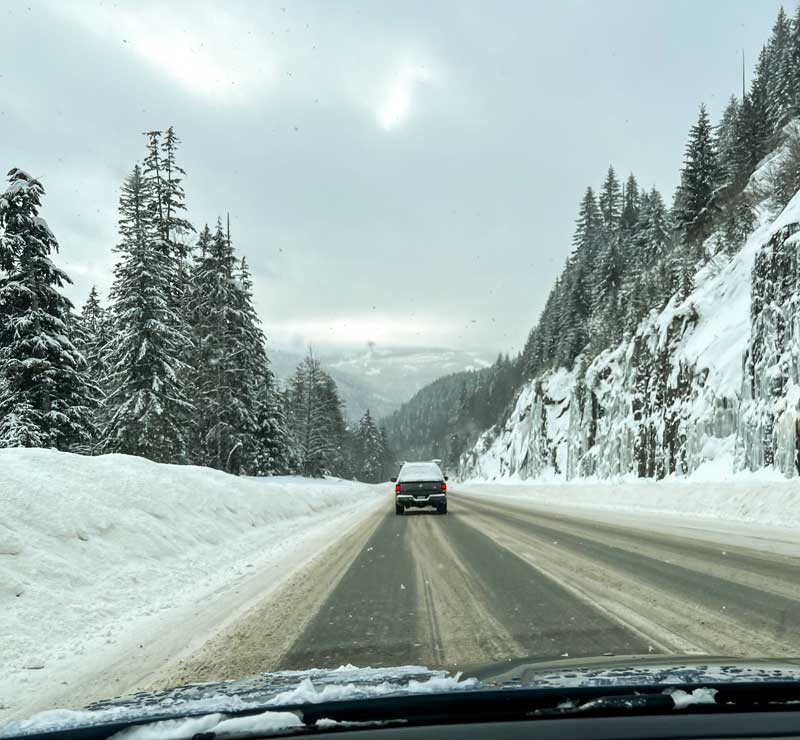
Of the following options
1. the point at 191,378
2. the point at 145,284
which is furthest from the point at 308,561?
the point at 191,378

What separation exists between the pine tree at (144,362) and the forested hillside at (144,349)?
67 millimetres

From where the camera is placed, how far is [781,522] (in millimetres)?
14180

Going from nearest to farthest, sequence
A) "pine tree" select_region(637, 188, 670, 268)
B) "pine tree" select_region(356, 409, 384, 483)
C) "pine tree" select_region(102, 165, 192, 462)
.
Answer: "pine tree" select_region(102, 165, 192, 462), "pine tree" select_region(637, 188, 670, 268), "pine tree" select_region(356, 409, 384, 483)

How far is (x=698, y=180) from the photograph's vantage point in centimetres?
4744

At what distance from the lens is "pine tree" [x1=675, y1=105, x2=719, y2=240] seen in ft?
151

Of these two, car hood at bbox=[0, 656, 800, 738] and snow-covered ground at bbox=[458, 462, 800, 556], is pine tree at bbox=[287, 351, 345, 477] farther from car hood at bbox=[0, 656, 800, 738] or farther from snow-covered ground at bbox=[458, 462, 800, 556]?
car hood at bbox=[0, 656, 800, 738]

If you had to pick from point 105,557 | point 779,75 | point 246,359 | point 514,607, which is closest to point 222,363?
point 246,359

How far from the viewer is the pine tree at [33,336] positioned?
22875 mm

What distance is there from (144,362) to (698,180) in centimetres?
4282

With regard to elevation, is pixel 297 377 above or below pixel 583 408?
above

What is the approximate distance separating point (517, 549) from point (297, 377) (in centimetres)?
6608

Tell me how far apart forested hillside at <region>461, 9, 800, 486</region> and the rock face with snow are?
8 centimetres

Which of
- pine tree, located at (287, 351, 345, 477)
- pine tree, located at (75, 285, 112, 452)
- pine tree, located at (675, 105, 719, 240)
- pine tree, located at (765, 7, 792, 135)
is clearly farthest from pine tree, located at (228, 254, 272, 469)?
pine tree, located at (765, 7, 792, 135)

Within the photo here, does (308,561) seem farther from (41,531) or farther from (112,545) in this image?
(41,531)
